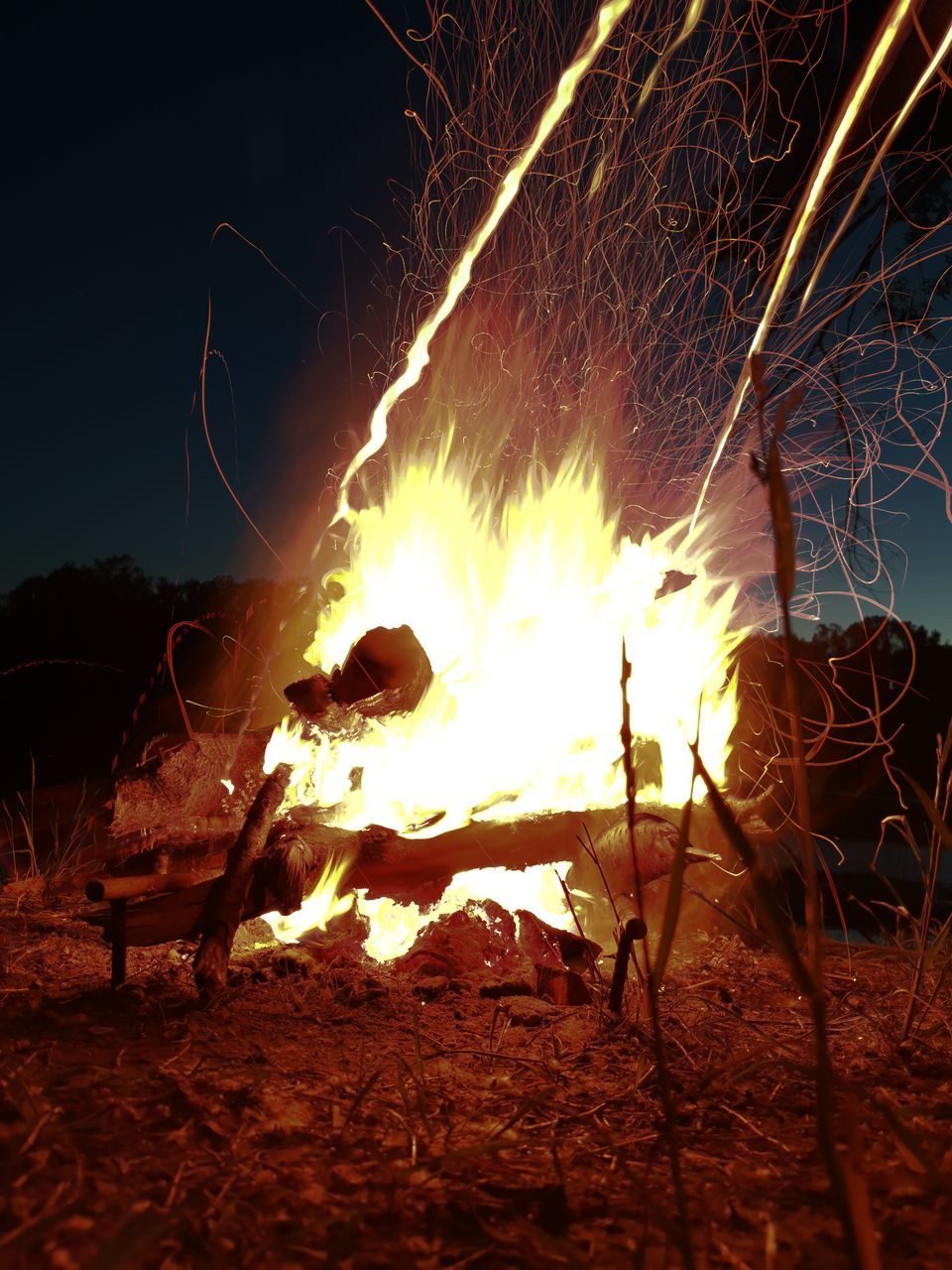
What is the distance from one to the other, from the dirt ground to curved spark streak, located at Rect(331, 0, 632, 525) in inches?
109

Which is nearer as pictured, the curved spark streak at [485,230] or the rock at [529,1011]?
the rock at [529,1011]

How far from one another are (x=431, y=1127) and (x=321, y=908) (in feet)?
5.87

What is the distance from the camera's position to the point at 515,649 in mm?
4207

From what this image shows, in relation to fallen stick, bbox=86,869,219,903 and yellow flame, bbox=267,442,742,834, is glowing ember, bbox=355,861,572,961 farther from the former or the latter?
fallen stick, bbox=86,869,219,903

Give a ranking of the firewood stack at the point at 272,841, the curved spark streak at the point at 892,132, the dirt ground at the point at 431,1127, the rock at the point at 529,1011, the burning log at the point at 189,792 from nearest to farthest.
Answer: the dirt ground at the point at 431,1127 < the rock at the point at 529,1011 < the curved spark streak at the point at 892,132 < the firewood stack at the point at 272,841 < the burning log at the point at 189,792

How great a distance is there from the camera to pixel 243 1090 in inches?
73.5

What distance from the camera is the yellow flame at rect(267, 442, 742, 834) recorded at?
13.1ft

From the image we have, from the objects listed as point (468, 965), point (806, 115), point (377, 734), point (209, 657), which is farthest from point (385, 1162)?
point (209, 657)

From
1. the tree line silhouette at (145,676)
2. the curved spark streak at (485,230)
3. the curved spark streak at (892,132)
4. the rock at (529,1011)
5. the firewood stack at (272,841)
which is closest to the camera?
the rock at (529,1011)

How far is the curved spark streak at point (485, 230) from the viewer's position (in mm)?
3732

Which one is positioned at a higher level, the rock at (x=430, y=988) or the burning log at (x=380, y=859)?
the burning log at (x=380, y=859)

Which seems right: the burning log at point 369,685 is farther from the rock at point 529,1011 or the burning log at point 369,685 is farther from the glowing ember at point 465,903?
the rock at point 529,1011

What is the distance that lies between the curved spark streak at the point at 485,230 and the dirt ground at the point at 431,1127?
2.76 metres

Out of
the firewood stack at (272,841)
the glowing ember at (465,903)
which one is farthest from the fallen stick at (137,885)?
the glowing ember at (465,903)
